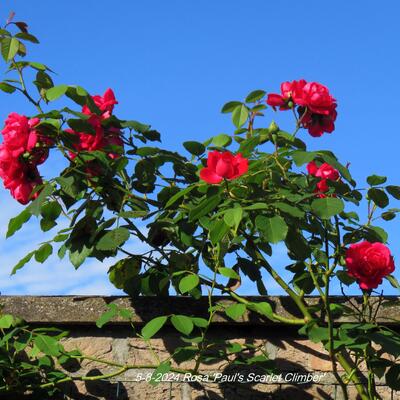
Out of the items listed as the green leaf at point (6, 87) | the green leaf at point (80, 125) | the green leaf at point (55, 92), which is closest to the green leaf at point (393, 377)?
the green leaf at point (80, 125)

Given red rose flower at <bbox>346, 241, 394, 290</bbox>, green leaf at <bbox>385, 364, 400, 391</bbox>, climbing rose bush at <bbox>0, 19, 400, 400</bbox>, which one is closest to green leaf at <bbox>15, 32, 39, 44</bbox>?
climbing rose bush at <bbox>0, 19, 400, 400</bbox>

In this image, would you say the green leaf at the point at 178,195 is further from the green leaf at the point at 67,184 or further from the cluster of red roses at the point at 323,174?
the cluster of red roses at the point at 323,174

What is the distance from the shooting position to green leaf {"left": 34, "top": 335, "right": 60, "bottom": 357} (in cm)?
277

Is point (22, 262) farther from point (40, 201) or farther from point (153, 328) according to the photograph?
point (153, 328)

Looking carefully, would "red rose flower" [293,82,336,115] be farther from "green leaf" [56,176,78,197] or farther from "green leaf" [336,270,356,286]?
"green leaf" [56,176,78,197]

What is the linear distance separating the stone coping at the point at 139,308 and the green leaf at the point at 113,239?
375 mm

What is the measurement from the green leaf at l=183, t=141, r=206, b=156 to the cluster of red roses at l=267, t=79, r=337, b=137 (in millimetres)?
297

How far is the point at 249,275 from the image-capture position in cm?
309

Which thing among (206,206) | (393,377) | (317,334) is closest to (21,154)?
(206,206)

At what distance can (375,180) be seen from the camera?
2824mm

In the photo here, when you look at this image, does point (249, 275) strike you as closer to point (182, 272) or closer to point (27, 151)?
point (182, 272)

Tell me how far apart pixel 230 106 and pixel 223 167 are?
666 millimetres

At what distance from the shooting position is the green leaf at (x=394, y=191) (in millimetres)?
2830

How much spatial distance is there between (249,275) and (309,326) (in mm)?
423
